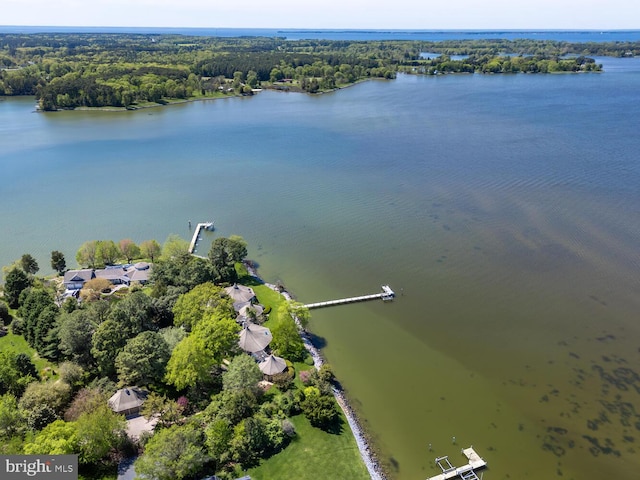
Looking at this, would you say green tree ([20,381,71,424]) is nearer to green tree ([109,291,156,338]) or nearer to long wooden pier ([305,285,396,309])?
green tree ([109,291,156,338])

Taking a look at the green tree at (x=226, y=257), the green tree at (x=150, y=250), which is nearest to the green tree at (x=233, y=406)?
the green tree at (x=226, y=257)

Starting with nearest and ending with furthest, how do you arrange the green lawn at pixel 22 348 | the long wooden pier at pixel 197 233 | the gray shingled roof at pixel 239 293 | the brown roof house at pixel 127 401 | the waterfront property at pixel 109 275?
the brown roof house at pixel 127 401, the green lawn at pixel 22 348, the gray shingled roof at pixel 239 293, the waterfront property at pixel 109 275, the long wooden pier at pixel 197 233

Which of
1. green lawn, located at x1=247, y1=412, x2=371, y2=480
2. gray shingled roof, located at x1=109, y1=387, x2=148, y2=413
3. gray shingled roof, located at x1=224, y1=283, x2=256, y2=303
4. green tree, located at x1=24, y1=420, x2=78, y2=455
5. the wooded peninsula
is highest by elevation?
the wooded peninsula

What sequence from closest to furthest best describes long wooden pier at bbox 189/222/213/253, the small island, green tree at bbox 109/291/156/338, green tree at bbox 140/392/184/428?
the small island → green tree at bbox 140/392/184/428 → green tree at bbox 109/291/156/338 → long wooden pier at bbox 189/222/213/253

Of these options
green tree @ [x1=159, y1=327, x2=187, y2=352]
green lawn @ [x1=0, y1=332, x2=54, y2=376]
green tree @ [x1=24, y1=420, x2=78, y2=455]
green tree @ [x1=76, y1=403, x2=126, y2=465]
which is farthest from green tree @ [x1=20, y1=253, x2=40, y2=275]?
green tree @ [x1=76, y1=403, x2=126, y2=465]

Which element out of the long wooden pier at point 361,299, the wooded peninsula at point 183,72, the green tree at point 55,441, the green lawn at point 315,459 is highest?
the wooded peninsula at point 183,72

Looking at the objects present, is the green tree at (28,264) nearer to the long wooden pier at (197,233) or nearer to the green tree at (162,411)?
the long wooden pier at (197,233)
